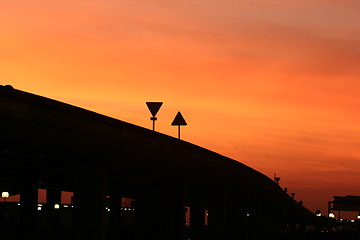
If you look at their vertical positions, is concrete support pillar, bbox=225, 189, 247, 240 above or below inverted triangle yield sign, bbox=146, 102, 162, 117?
below

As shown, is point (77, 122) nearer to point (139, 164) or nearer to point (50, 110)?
point (50, 110)

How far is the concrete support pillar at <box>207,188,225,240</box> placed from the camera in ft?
295

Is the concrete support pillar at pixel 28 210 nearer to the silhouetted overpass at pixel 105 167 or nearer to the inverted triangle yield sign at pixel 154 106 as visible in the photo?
the silhouetted overpass at pixel 105 167

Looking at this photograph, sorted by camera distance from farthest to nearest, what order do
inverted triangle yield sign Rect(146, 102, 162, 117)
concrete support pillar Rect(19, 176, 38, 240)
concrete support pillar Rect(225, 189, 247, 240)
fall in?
concrete support pillar Rect(225, 189, 247, 240) → concrete support pillar Rect(19, 176, 38, 240) → inverted triangle yield sign Rect(146, 102, 162, 117)

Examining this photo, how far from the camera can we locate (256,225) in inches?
4788

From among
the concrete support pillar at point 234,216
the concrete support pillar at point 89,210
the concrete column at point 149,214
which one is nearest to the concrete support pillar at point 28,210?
the concrete column at point 149,214

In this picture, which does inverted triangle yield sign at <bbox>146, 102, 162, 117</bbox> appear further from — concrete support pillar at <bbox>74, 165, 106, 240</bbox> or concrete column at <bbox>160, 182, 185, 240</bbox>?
concrete column at <bbox>160, 182, 185, 240</bbox>

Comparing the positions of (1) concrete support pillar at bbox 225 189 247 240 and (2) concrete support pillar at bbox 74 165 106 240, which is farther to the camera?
(1) concrete support pillar at bbox 225 189 247 240

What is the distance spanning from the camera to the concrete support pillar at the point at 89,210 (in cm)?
5156

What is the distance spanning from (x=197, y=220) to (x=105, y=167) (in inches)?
2674

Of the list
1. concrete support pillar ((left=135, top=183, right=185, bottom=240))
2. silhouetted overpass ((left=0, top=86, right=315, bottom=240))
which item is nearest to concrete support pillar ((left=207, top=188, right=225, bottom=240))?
silhouetted overpass ((left=0, top=86, right=315, bottom=240))

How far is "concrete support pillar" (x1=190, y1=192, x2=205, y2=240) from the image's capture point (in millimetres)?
117588

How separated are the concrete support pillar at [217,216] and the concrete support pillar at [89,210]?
39.1 metres

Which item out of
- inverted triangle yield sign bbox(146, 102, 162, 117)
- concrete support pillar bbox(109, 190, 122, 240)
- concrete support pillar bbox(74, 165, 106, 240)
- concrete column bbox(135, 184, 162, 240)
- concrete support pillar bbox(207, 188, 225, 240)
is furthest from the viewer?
concrete support pillar bbox(109, 190, 122, 240)
